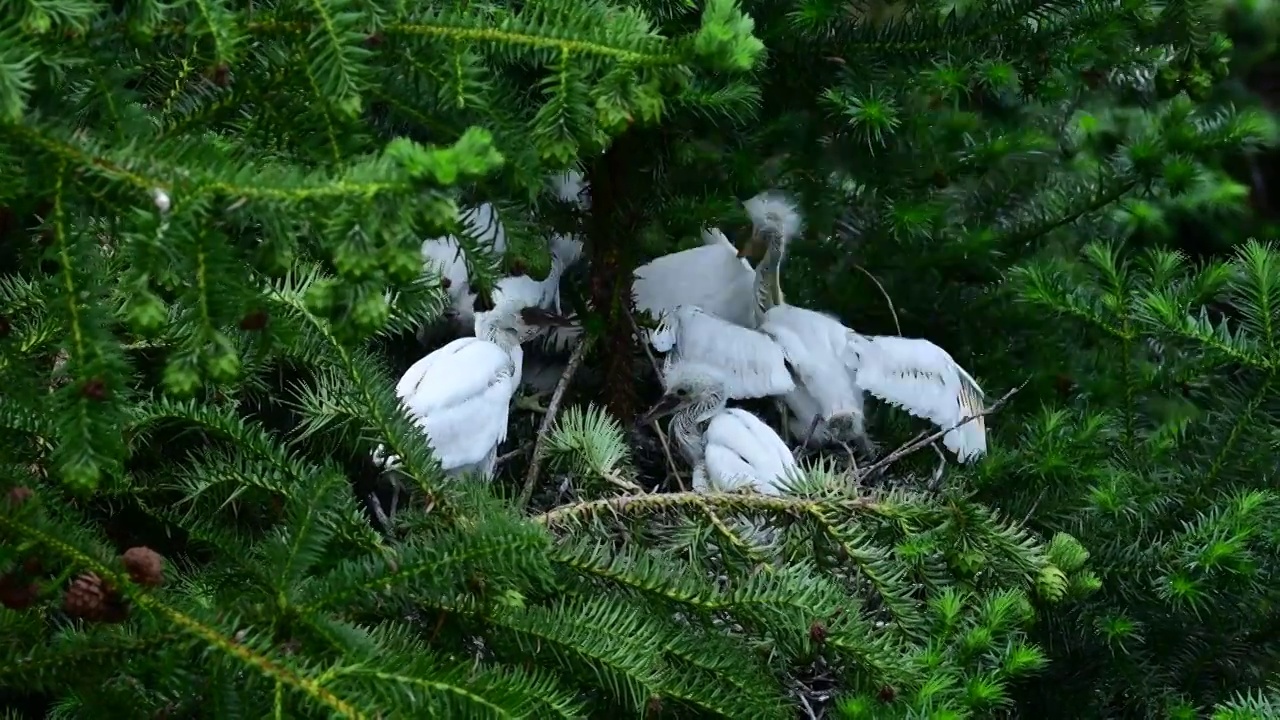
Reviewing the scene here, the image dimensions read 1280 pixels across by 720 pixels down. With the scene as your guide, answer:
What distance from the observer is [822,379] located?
1006mm

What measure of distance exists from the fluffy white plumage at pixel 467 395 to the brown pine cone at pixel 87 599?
28cm

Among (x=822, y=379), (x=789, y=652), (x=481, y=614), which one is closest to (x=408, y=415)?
(x=481, y=614)

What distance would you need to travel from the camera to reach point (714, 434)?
3.02 feet

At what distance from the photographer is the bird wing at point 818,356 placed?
1.01 meters

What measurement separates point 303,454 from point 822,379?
43cm

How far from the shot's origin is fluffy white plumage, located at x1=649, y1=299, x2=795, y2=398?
3.21ft

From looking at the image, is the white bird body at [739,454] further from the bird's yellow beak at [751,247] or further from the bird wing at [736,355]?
the bird's yellow beak at [751,247]

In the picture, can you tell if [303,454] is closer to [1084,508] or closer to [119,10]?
[119,10]

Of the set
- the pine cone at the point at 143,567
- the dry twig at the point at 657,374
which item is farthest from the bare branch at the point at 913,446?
the pine cone at the point at 143,567

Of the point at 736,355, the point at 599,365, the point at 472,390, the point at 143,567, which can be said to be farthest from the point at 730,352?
the point at 143,567

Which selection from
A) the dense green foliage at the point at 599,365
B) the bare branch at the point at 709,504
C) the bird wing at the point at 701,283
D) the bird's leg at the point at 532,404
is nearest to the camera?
the dense green foliage at the point at 599,365

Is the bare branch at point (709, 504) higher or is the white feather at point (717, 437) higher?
the bare branch at point (709, 504)

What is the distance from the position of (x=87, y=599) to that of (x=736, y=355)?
1.90ft

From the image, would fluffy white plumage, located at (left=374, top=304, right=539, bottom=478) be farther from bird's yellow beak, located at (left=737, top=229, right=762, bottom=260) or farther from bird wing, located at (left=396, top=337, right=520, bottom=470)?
bird's yellow beak, located at (left=737, top=229, right=762, bottom=260)
